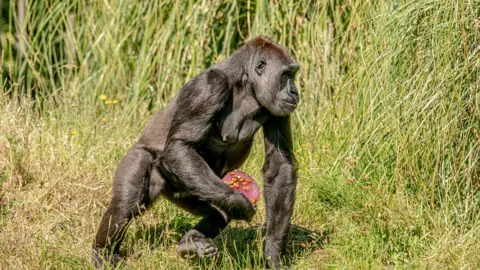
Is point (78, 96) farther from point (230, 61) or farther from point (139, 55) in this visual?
point (230, 61)

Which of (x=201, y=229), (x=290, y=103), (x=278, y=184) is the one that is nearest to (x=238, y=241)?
(x=201, y=229)

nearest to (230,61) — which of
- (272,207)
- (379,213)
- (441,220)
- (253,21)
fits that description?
(272,207)

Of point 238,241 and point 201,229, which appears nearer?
point 201,229

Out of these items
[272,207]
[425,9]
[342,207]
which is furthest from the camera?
[342,207]

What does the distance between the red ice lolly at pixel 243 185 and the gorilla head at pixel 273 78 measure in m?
0.69

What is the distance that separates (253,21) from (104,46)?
60.4 inches

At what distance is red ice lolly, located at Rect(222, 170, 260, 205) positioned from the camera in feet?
17.1

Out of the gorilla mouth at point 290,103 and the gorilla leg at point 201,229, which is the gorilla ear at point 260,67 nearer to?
the gorilla mouth at point 290,103

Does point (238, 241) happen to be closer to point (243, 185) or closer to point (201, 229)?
point (243, 185)

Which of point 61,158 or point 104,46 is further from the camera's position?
point 104,46

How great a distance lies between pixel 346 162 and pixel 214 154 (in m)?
1.23

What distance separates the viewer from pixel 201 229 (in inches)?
187

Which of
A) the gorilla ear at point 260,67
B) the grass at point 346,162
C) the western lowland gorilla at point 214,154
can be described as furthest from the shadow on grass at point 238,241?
the gorilla ear at point 260,67

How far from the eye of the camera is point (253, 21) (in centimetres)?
764
